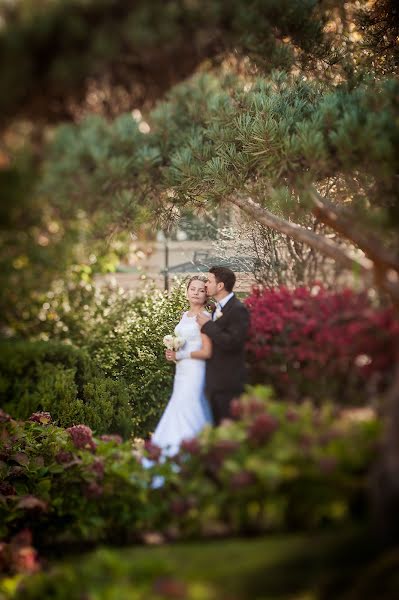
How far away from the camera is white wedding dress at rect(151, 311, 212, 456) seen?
5422 millimetres

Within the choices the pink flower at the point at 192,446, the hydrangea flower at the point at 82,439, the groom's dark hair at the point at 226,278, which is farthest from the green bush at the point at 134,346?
the pink flower at the point at 192,446

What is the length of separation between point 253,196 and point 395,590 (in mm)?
4848

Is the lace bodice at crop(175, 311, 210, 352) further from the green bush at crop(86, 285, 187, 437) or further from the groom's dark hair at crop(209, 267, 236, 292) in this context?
the green bush at crop(86, 285, 187, 437)

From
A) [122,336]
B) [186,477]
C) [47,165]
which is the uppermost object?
[47,165]

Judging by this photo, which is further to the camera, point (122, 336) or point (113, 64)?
point (122, 336)

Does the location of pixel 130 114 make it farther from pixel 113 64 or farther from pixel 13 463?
pixel 13 463

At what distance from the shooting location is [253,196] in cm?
726

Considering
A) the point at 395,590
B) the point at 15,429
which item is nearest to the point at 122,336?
the point at 15,429

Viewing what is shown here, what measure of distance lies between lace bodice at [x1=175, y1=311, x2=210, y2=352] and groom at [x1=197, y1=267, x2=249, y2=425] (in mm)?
320

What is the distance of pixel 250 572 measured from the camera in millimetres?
3199

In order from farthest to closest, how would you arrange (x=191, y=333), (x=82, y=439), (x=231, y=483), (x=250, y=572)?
(x=82, y=439) → (x=191, y=333) → (x=231, y=483) → (x=250, y=572)

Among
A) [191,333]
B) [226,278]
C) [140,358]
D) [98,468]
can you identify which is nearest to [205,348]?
[191,333]

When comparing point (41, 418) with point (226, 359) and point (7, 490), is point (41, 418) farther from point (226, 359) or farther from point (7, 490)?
point (226, 359)

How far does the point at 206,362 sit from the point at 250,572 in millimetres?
2262
